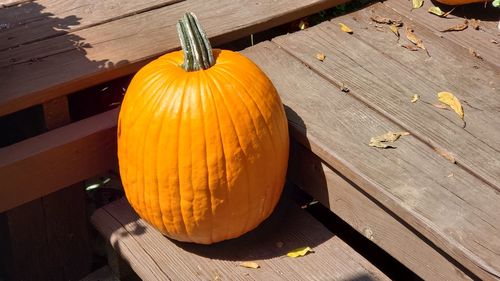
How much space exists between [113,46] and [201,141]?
0.79 meters

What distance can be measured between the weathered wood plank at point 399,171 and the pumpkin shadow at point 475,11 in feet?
2.69

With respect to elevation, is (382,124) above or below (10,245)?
above

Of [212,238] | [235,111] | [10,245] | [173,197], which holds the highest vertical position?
[235,111]

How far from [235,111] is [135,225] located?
681mm

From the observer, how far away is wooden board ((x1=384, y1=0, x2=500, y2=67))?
328 centimetres

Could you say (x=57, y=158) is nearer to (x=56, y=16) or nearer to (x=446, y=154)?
(x=56, y=16)

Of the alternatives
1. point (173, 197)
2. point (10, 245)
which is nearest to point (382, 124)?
point (173, 197)

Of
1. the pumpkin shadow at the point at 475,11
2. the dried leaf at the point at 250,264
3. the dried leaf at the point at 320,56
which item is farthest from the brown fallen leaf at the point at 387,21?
the dried leaf at the point at 250,264

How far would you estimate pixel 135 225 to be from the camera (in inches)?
113

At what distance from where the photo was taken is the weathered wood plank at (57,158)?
268 cm

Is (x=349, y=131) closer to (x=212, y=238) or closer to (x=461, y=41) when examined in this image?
(x=212, y=238)

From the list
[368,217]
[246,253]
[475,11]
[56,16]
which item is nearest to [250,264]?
[246,253]

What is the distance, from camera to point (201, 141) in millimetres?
2453

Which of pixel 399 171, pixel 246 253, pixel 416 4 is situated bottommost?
pixel 246 253
